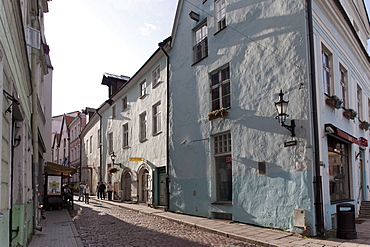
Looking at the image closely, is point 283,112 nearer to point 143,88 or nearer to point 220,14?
point 220,14

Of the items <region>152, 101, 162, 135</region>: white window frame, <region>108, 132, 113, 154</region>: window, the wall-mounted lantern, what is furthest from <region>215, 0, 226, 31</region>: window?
<region>108, 132, 113, 154</region>: window

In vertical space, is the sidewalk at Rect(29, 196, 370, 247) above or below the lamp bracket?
below

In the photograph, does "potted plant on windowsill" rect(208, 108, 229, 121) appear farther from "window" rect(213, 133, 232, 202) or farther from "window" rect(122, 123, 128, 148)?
"window" rect(122, 123, 128, 148)

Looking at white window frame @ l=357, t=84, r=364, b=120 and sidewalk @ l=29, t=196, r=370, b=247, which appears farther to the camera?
white window frame @ l=357, t=84, r=364, b=120

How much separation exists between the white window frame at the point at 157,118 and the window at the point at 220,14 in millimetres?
6306

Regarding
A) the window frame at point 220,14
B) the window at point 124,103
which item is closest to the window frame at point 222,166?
the window frame at point 220,14

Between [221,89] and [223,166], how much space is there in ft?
→ 10.1

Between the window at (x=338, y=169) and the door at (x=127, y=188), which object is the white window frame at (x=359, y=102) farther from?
the door at (x=127, y=188)

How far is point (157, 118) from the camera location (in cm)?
1908

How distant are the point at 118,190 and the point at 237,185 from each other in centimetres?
1402

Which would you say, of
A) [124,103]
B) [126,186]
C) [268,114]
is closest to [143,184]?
[126,186]

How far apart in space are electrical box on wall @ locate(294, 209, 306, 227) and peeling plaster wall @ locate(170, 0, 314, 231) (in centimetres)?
13

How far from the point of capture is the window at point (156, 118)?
A: 61.6 feet

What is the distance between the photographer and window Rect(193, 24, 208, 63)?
48.2 feet
